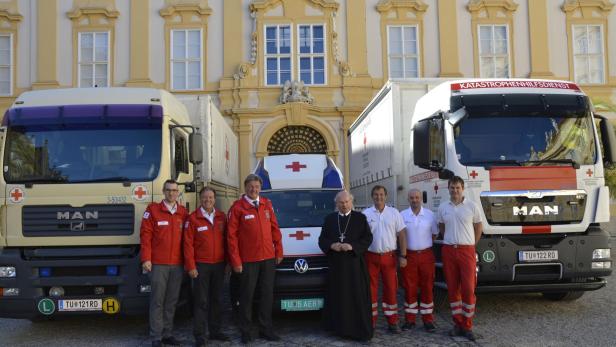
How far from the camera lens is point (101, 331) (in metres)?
6.59

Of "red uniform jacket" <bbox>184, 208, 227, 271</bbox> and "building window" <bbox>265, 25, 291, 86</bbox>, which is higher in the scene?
"building window" <bbox>265, 25, 291, 86</bbox>

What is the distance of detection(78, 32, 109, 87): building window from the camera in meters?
18.5

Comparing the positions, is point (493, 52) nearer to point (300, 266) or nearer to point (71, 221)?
point (300, 266)

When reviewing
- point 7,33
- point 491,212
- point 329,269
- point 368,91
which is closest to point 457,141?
point 491,212

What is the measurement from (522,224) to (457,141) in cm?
124

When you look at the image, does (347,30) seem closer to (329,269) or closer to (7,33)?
(7,33)

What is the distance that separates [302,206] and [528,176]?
290 cm

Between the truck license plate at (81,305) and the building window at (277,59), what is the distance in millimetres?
13140

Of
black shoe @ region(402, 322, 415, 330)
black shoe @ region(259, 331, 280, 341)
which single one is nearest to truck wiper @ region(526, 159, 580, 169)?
black shoe @ region(402, 322, 415, 330)

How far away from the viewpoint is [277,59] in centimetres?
1830

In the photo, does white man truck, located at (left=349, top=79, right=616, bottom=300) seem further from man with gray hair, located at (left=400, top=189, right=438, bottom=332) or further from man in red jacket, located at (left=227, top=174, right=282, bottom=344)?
man in red jacket, located at (left=227, top=174, right=282, bottom=344)

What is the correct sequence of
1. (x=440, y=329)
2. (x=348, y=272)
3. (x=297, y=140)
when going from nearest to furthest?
(x=348, y=272), (x=440, y=329), (x=297, y=140)

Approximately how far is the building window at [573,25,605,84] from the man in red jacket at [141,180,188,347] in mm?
17237

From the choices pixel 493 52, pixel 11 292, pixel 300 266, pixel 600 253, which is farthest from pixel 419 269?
pixel 493 52
